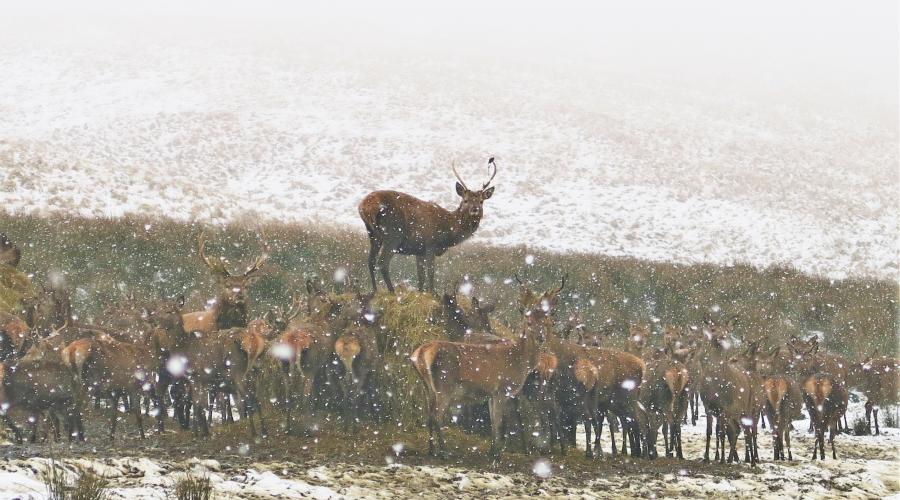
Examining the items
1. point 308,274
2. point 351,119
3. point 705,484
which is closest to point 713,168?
point 351,119

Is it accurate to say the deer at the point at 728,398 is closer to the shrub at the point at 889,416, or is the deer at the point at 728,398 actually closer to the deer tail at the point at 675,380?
the deer tail at the point at 675,380

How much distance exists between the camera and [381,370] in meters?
9.48

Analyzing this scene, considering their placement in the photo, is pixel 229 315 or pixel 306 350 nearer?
pixel 306 350

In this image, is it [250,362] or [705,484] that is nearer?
[705,484]

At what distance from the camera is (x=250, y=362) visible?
851 cm

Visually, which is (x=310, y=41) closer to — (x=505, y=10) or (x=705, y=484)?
(x=505, y=10)

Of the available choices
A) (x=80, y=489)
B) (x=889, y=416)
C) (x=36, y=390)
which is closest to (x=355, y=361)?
(x=36, y=390)

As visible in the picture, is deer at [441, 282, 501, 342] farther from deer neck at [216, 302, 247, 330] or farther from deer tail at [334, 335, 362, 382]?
deer neck at [216, 302, 247, 330]

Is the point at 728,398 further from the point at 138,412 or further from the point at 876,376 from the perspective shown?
the point at 138,412

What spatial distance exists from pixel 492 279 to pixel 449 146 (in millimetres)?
21083

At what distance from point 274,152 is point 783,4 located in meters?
80.6

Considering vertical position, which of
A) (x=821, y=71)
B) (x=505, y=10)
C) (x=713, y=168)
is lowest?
(x=713, y=168)

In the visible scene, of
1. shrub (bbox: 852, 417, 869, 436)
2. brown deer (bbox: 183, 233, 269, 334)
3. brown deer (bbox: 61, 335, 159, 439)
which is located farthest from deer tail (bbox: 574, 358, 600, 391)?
shrub (bbox: 852, 417, 869, 436)

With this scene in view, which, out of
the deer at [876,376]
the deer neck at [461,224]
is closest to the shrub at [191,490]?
the deer neck at [461,224]
